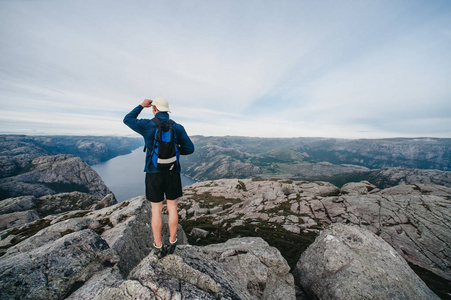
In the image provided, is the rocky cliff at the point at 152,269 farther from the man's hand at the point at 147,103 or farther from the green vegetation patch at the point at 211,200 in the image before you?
the green vegetation patch at the point at 211,200

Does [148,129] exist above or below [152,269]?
above

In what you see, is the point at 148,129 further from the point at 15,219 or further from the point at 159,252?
the point at 15,219

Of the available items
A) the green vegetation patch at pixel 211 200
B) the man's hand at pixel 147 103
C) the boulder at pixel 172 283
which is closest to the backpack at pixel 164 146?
the man's hand at pixel 147 103

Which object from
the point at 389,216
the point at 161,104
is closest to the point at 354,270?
the point at 161,104

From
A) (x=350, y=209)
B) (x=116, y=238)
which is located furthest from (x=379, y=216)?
(x=116, y=238)

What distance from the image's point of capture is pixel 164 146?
6.77m

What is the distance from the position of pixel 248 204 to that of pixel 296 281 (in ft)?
142

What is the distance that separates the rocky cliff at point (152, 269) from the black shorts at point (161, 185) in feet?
9.15

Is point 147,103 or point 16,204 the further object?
point 16,204

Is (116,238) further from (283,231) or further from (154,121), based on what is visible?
(283,231)

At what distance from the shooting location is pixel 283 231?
3541cm

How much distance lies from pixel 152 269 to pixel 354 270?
556 inches

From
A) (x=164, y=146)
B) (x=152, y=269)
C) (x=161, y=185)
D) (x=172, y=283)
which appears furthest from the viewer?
(x=161, y=185)

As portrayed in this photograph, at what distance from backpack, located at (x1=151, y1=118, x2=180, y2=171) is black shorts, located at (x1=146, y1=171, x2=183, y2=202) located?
501 mm
